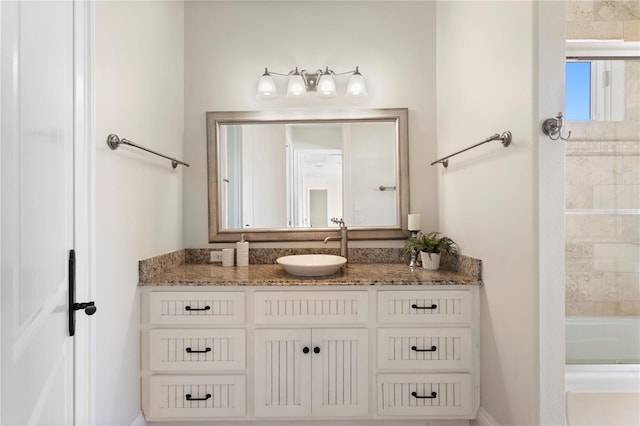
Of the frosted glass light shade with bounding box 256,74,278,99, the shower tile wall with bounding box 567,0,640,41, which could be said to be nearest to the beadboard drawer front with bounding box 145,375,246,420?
the frosted glass light shade with bounding box 256,74,278,99

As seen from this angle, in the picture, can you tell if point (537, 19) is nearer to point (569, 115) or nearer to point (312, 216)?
point (569, 115)

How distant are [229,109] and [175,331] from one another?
4.66ft

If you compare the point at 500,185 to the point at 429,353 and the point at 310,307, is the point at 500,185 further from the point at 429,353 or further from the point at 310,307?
the point at 310,307

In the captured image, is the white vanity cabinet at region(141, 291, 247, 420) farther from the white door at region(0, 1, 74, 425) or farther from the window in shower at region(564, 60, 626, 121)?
the window in shower at region(564, 60, 626, 121)

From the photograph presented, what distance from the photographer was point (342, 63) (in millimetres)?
2170

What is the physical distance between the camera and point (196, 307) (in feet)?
5.29

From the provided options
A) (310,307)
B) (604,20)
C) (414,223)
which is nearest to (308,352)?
(310,307)

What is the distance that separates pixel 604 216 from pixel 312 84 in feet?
6.96

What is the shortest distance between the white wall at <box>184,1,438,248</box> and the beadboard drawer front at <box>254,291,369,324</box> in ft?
2.67

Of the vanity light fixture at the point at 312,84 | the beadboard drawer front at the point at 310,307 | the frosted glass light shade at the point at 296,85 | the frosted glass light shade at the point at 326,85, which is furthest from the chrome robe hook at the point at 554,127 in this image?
the frosted glass light shade at the point at 296,85

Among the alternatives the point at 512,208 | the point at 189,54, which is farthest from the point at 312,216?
the point at 189,54

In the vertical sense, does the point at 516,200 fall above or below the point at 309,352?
above

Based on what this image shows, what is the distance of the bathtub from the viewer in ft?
4.50

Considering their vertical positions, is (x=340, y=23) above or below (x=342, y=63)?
above
